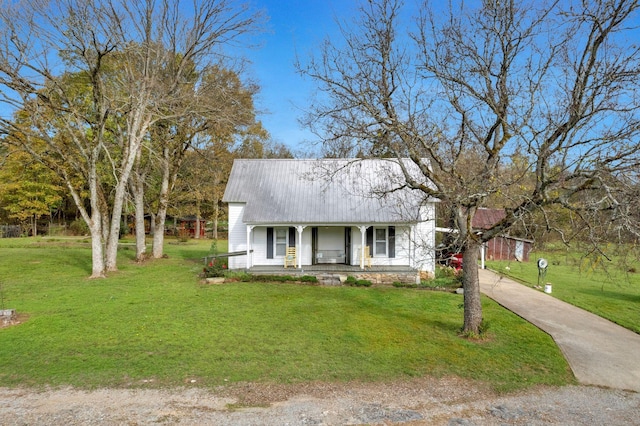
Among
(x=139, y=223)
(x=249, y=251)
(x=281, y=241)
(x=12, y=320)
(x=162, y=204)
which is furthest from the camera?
(x=162, y=204)

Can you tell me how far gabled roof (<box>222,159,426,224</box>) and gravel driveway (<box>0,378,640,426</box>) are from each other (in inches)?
369

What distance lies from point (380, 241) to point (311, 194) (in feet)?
12.1

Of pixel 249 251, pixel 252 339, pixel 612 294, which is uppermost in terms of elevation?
pixel 249 251

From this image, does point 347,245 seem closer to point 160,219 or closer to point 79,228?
point 160,219

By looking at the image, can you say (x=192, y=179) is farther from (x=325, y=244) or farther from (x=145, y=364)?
(x=145, y=364)

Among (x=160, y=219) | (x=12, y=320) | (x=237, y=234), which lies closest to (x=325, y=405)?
(x=12, y=320)

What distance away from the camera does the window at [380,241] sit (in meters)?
16.6

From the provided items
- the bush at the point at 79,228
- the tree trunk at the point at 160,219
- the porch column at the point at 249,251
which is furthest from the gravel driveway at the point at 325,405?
the bush at the point at 79,228

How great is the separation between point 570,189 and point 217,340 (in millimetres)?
7139

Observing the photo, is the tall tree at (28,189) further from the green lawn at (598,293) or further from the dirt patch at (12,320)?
the green lawn at (598,293)

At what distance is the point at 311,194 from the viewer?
17141 millimetres

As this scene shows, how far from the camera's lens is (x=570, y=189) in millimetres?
6504

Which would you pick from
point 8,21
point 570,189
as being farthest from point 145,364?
point 8,21

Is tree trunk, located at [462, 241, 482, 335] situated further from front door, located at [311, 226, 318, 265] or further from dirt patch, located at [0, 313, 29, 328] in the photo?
dirt patch, located at [0, 313, 29, 328]
